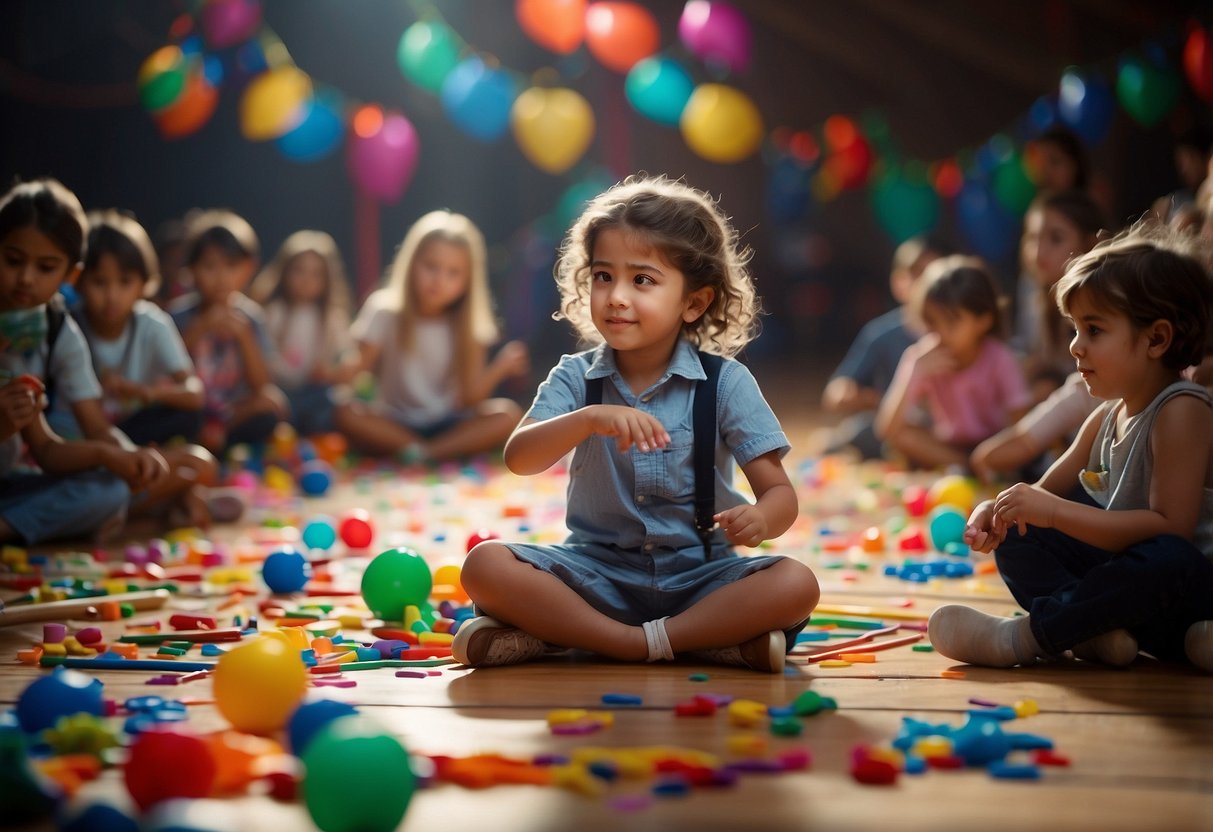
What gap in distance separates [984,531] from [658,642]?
59cm

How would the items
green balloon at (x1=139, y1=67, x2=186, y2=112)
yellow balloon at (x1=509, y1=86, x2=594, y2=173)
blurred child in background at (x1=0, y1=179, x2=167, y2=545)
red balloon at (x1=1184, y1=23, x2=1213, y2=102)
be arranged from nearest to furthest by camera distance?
blurred child in background at (x1=0, y1=179, x2=167, y2=545) < red balloon at (x1=1184, y1=23, x2=1213, y2=102) < green balloon at (x1=139, y1=67, x2=186, y2=112) < yellow balloon at (x1=509, y1=86, x2=594, y2=173)

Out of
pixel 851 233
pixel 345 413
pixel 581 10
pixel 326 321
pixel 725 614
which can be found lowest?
pixel 725 614

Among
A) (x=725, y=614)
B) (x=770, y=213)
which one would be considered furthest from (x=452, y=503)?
(x=770, y=213)

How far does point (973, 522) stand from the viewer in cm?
222

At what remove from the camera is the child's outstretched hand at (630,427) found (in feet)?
6.94

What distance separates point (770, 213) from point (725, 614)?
9.33 meters

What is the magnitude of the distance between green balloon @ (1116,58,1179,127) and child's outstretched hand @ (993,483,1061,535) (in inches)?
156

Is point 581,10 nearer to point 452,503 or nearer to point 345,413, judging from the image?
point 345,413

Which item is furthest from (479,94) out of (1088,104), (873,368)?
(1088,104)

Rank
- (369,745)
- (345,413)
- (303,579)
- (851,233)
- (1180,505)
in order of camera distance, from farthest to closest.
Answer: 1. (851,233)
2. (345,413)
3. (303,579)
4. (1180,505)
5. (369,745)

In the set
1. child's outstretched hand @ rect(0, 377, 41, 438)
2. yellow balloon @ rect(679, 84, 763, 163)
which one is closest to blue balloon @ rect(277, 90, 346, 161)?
yellow balloon @ rect(679, 84, 763, 163)

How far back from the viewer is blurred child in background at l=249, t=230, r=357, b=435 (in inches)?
224

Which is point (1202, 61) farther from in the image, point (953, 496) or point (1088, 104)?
point (953, 496)

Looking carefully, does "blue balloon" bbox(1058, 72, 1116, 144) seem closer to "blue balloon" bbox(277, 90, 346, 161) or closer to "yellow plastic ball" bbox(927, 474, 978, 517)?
"yellow plastic ball" bbox(927, 474, 978, 517)
